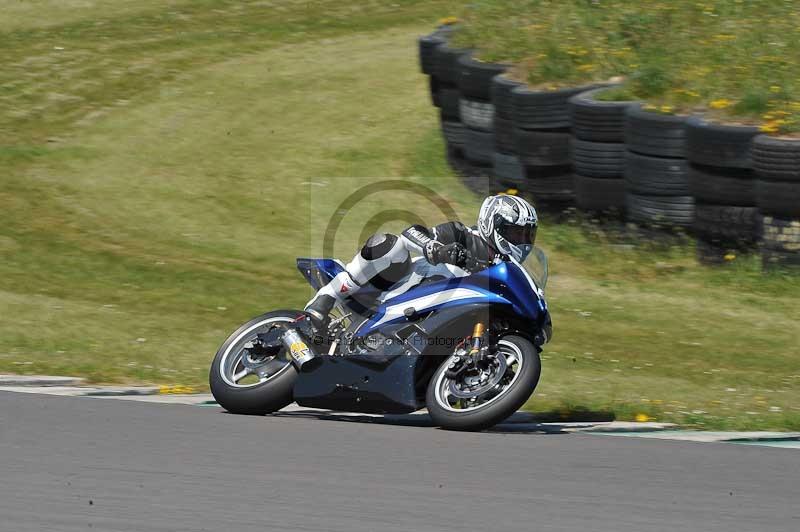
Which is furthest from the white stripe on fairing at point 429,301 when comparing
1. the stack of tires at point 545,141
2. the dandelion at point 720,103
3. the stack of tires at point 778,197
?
the stack of tires at point 545,141

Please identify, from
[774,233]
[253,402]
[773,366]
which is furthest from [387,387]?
[774,233]

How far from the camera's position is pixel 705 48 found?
Answer: 14703 millimetres

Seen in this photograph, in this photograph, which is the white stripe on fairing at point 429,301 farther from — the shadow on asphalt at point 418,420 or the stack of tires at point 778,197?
the stack of tires at point 778,197

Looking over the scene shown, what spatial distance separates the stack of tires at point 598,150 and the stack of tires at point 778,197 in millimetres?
1681

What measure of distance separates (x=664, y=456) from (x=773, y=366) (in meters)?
3.98

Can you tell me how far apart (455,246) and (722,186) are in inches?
223

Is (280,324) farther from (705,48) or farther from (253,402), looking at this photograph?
(705,48)

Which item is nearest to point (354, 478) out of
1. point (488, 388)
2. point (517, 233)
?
point (488, 388)

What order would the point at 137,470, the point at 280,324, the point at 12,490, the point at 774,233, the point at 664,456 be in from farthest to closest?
1. the point at 774,233
2. the point at 280,324
3. the point at 664,456
4. the point at 137,470
5. the point at 12,490

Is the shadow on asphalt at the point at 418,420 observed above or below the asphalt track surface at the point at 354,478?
below

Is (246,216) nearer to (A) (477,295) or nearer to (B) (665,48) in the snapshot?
(B) (665,48)

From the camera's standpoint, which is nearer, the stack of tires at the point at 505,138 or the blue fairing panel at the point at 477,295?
the blue fairing panel at the point at 477,295

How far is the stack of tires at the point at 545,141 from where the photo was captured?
13.8m

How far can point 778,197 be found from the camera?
11.8 m
